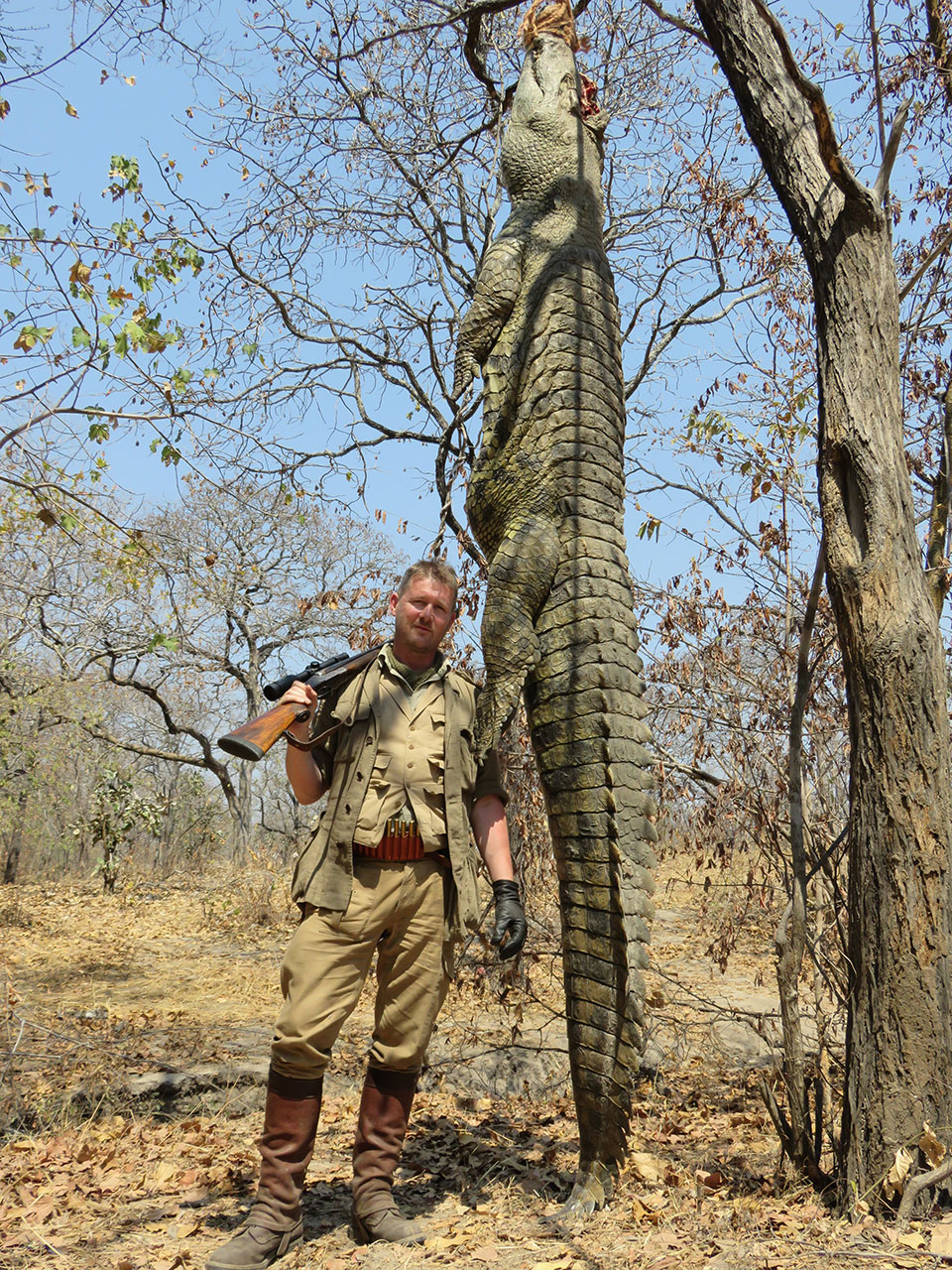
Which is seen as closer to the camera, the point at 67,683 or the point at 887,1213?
the point at 887,1213

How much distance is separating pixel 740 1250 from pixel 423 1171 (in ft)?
5.39

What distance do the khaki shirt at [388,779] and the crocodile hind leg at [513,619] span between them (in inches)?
6.5

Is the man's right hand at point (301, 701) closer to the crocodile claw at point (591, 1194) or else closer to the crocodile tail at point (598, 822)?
the crocodile tail at point (598, 822)

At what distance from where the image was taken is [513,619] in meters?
3.39

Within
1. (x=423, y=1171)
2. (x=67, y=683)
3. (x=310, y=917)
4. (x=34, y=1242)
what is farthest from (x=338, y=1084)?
(x=67, y=683)

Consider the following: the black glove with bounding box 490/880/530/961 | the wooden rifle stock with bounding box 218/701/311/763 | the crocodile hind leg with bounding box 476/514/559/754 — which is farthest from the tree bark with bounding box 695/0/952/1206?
the wooden rifle stock with bounding box 218/701/311/763

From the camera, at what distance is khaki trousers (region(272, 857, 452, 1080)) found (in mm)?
3168

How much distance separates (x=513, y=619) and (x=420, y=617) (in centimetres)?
37

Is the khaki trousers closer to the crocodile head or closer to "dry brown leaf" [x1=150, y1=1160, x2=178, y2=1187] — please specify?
"dry brown leaf" [x1=150, y1=1160, x2=178, y2=1187]

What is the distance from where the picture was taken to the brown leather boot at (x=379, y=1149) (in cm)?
323

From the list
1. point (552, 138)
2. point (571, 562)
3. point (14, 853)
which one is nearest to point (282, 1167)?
point (571, 562)

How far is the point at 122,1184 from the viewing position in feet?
12.8

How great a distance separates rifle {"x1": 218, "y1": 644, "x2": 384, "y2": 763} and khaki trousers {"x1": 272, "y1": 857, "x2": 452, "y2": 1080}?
62 cm

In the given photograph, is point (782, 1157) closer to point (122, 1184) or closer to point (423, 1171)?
point (423, 1171)
